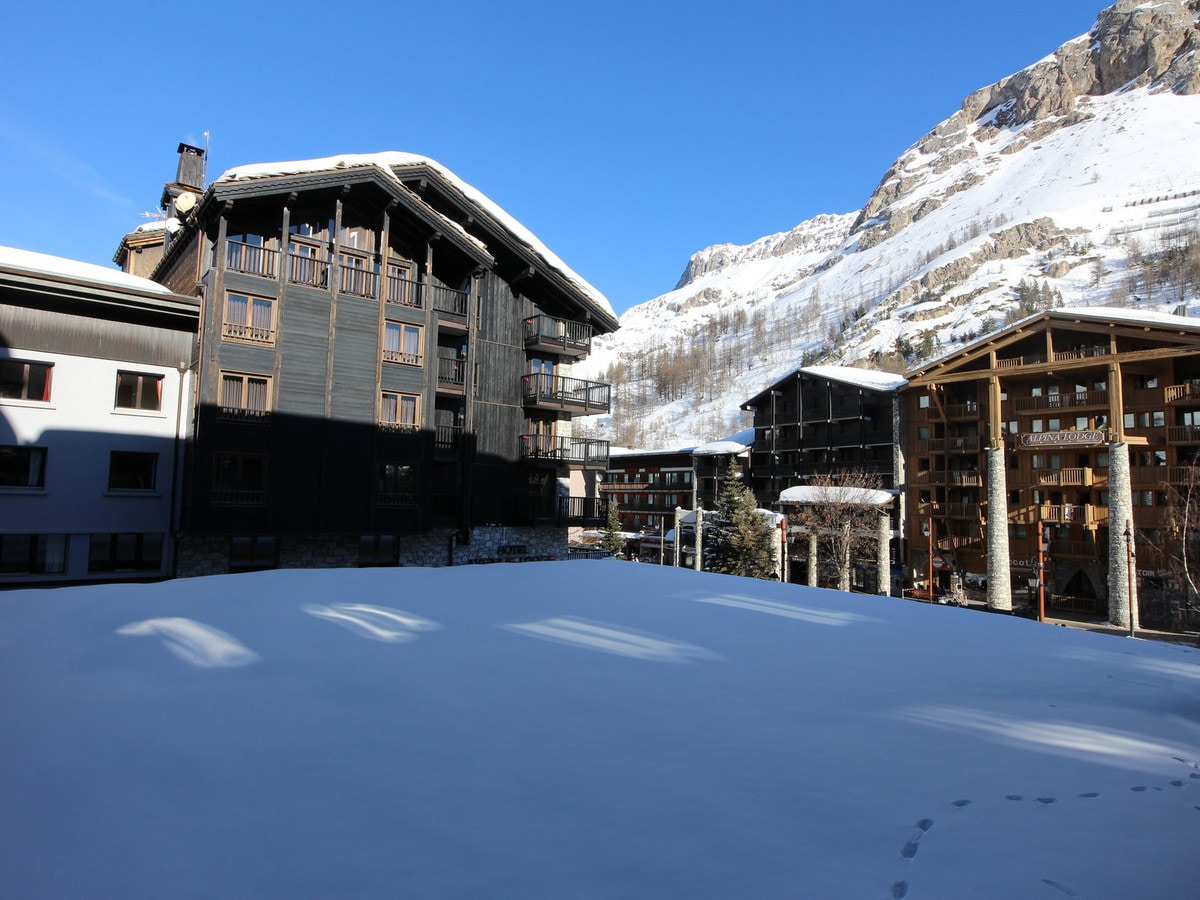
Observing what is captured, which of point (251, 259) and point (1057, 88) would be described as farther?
point (1057, 88)

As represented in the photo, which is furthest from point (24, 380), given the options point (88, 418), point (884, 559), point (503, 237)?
point (884, 559)

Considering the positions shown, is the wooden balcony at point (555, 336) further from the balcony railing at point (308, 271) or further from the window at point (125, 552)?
the window at point (125, 552)

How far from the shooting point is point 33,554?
59.8ft

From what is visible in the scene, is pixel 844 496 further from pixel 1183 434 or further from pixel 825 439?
pixel 1183 434

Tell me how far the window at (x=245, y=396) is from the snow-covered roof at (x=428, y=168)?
5520 mm

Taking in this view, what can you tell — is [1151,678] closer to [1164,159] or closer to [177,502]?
[177,502]

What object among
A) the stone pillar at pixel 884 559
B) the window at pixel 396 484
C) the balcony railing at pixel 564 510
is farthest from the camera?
the stone pillar at pixel 884 559

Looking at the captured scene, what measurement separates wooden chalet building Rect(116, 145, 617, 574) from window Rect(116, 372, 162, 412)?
4.88 feet

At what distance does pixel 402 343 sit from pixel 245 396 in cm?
509

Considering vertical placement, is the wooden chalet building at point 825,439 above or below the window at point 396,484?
above

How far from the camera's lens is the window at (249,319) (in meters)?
19.9

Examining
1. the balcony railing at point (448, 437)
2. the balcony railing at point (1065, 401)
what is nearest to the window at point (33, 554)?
the balcony railing at point (448, 437)

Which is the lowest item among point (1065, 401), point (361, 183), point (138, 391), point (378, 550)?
point (378, 550)

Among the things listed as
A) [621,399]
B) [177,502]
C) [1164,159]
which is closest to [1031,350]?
[177,502]
